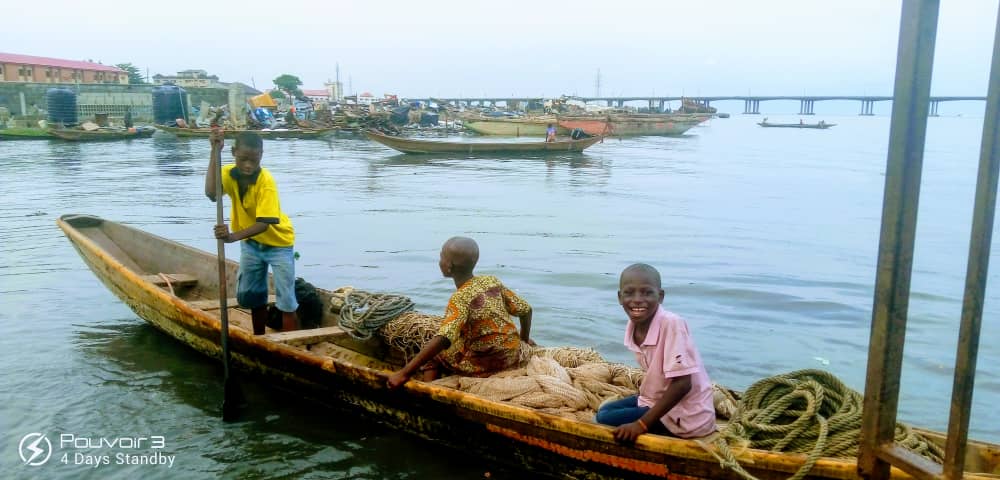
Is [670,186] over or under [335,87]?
under

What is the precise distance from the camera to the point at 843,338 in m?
7.03

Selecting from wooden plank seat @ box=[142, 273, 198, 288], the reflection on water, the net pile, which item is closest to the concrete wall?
the reflection on water

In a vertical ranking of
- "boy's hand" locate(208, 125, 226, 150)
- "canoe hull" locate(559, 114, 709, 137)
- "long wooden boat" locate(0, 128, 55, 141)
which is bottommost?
"long wooden boat" locate(0, 128, 55, 141)

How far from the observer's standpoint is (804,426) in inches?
127

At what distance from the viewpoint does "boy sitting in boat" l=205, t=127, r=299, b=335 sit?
15.9 ft

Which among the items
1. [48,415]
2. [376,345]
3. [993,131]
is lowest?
[48,415]

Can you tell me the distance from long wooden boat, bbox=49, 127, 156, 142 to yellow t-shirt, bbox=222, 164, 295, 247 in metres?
30.2

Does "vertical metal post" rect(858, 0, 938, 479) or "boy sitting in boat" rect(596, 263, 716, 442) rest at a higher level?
"vertical metal post" rect(858, 0, 938, 479)

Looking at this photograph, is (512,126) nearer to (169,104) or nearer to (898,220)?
(169,104)

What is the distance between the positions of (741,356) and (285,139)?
3366 centimetres

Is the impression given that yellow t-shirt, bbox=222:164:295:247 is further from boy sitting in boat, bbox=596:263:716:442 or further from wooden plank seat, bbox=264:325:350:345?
boy sitting in boat, bbox=596:263:716:442

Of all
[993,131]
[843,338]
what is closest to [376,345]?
[993,131]

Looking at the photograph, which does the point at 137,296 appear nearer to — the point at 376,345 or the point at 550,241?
the point at 376,345

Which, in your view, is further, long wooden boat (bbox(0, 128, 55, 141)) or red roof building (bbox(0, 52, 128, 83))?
red roof building (bbox(0, 52, 128, 83))
